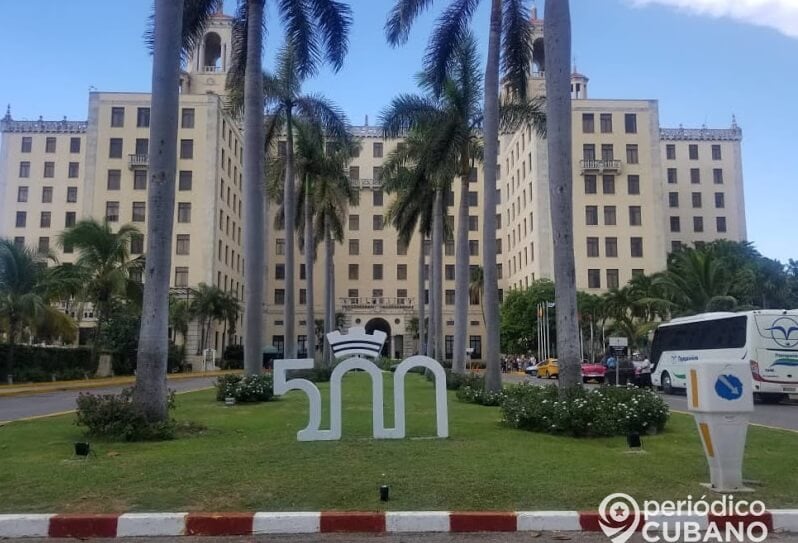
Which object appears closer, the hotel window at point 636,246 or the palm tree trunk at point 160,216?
the palm tree trunk at point 160,216

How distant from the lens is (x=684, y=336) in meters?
27.6

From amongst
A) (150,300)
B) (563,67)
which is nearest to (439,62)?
(563,67)

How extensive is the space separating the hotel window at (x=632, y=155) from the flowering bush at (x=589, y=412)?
60438mm

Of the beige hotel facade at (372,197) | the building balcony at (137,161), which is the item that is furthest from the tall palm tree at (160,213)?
the building balcony at (137,161)

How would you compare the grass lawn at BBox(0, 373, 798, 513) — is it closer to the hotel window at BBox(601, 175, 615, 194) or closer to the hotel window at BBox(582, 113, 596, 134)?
the hotel window at BBox(601, 175, 615, 194)

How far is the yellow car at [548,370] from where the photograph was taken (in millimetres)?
48900

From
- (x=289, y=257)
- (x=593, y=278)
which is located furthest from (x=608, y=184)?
(x=289, y=257)

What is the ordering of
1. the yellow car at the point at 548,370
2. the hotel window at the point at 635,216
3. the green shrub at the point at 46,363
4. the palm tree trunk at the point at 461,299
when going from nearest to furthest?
the palm tree trunk at the point at 461,299
the green shrub at the point at 46,363
the yellow car at the point at 548,370
the hotel window at the point at 635,216

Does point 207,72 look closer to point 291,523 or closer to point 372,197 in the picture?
point 372,197

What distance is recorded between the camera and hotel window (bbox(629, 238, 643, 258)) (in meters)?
67.9

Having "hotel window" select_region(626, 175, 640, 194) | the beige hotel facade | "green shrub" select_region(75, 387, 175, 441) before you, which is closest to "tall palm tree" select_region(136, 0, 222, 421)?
"green shrub" select_region(75, 387, 175, 441)

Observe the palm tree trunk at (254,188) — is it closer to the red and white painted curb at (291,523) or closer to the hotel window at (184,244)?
the red and white painted curb at (291,523)

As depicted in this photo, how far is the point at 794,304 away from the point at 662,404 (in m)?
46.7

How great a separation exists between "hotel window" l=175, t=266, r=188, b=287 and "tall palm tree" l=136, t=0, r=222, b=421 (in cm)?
5274
